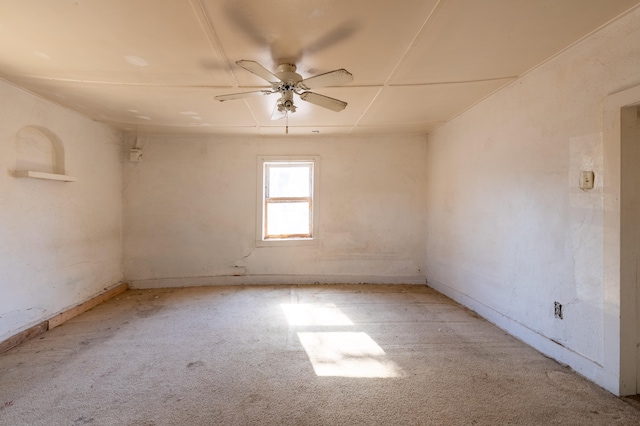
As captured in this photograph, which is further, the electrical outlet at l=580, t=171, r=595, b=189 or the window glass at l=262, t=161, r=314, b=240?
the window glass at l=262, t=161, r=314, b=240

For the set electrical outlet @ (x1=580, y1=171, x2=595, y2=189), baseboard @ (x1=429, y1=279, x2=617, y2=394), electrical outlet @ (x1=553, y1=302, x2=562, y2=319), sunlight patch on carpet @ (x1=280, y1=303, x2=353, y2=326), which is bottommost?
sunlight patch on carpet @ (x1=280, y1=303, x2=353, y2=326)

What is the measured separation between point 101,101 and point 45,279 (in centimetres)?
194

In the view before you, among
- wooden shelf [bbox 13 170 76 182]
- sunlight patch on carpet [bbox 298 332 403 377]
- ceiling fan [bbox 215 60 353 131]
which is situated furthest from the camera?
wooden shelf [bbox 13 170 76 182]

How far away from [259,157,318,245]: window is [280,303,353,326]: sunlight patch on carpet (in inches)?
49.1

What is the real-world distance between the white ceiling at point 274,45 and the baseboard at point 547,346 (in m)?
2.29

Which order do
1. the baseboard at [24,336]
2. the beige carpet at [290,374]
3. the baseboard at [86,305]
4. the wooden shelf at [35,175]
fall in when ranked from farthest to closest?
the baseboard at [86,305] → the wooden shelf at [35,175] → the baseboard at [24,336] → the beige carpet at [290,374]

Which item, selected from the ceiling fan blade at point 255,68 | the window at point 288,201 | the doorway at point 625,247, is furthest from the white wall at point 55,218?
the doorway at point 625,247

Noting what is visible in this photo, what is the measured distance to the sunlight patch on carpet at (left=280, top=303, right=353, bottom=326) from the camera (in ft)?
9.90

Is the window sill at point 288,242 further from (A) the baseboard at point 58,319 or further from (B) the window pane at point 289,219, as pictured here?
(A) the baseboard at point 58,319

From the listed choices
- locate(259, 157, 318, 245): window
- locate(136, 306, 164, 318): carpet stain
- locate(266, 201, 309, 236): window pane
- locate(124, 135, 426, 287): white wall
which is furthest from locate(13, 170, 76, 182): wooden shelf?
locate(266, 201, 309, 236): window pane

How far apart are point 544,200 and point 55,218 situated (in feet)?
15.8

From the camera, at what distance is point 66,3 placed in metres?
1.54

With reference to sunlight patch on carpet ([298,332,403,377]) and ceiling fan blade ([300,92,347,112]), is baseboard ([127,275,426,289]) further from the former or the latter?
ceiling fan blade ([300,92,347,112])

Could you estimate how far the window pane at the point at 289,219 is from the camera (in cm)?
457
